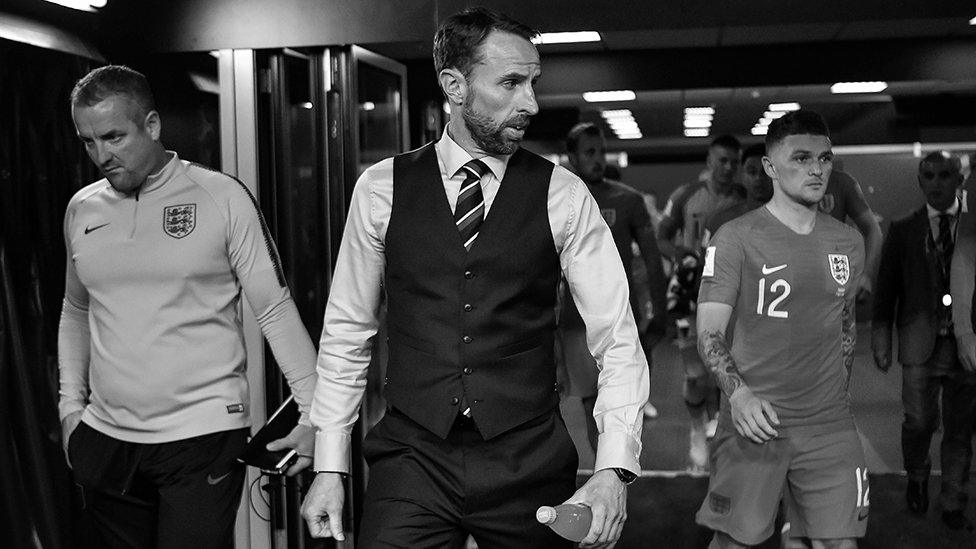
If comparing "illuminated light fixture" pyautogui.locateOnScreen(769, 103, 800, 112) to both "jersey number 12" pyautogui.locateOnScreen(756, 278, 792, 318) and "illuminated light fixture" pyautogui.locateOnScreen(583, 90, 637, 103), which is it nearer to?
"illuminated light fixture" pyautogui.locateOnScreen(583, 90, 637, 103)

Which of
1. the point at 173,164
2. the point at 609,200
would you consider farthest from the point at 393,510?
the point at 609,200

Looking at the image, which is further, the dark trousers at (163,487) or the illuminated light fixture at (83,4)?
the illuminated light fixture at (83,4)

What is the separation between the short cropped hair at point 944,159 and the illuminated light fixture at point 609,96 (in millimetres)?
1192

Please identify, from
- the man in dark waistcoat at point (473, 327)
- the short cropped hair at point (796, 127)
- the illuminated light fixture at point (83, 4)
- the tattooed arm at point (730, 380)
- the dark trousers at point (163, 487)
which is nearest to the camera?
the man in dark waistcoat at point (473, 327)

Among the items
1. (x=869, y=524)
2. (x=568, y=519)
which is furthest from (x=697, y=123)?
(x=568, y=519)

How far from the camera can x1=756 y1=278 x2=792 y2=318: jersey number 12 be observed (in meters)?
3.38

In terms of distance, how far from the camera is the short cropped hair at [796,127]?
11.5 feet

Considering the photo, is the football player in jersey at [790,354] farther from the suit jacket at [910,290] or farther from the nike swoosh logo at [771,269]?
the suit jacket at [910,290]

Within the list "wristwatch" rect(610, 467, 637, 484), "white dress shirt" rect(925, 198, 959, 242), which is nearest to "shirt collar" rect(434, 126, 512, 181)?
"wristwatch" rect(610, 467, 637, 484)

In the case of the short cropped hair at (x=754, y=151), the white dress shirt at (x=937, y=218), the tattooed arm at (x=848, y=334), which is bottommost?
the tattooed arm at (x=848, y=334)

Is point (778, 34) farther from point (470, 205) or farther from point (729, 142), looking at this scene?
point (470, 205)

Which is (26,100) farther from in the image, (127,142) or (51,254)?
(127,142)

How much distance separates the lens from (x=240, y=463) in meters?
2.79

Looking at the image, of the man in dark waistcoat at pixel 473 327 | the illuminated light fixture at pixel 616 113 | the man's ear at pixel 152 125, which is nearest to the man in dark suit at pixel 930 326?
the illuminated light fixture at pixel 616 113
